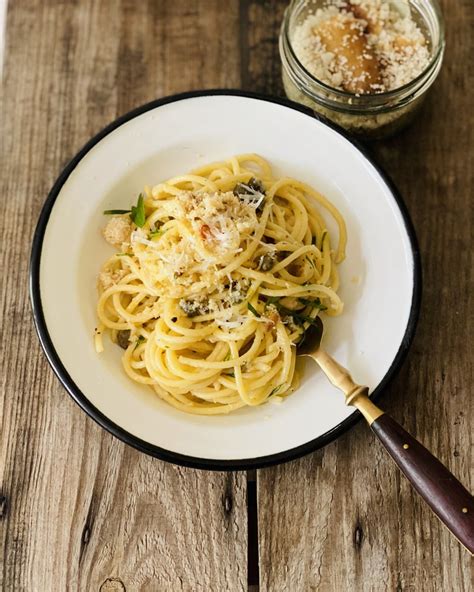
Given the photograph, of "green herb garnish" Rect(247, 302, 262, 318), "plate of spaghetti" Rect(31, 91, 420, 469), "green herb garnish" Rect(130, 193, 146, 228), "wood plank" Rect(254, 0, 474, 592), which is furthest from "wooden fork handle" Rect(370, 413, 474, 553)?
"green herb garnish" Rect(130, 193, 146, 228)

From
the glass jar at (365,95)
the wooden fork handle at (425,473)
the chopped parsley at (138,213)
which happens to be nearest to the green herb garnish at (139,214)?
the chopped parsley at (138,213)

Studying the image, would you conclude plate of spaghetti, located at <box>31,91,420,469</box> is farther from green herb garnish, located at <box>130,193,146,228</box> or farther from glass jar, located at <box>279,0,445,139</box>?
glass jar, located at <box>279,0,445,139</box>

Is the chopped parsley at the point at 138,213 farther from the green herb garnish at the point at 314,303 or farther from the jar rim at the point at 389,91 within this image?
the jar rim at the point at 389,91

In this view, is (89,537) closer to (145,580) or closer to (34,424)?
(145,580)

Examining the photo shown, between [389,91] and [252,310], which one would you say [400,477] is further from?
[389,91]

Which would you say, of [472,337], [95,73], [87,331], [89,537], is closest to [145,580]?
[89,537]

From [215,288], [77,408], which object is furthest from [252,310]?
[77,408]
